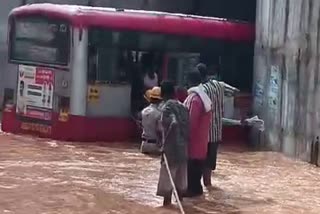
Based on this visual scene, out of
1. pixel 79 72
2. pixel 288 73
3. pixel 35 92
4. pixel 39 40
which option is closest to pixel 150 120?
pixel 79 72

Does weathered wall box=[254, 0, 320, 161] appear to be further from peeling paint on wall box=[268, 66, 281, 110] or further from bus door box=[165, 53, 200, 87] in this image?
bus door box=[165, 53, 200, 87]

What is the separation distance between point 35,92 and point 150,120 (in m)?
3.63

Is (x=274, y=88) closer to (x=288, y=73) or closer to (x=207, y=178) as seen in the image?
(x=288, y=73)

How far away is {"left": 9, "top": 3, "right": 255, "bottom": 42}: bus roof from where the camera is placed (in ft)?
53.1

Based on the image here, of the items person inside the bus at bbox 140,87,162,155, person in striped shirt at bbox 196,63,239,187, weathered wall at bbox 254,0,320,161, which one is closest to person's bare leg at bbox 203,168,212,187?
person in striped shirt at bbox 196,63,239,187

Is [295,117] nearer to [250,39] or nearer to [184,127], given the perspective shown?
[250,39]

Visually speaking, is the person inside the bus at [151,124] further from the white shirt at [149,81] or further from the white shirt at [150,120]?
the white shirt at [149,81]

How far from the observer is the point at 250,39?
18.4m

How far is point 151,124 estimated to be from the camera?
14.1 meters

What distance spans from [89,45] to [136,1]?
811 cm

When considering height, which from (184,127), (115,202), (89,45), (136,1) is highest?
(136,1)

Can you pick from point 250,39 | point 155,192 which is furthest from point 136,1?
point 155,192

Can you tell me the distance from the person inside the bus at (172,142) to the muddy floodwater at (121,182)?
29cm

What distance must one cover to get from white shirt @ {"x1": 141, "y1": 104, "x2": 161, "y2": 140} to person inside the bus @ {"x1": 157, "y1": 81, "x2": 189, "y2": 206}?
3424mm
